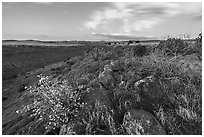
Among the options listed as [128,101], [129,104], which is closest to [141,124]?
[129,104]

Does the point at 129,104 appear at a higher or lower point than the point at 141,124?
higher

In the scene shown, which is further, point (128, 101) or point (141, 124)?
point (128, 101)

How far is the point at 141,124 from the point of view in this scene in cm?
606

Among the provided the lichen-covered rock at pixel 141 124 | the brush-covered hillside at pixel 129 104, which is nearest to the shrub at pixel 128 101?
the brush-covered hillside at pixel 129 104

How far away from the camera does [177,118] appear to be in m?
6.51

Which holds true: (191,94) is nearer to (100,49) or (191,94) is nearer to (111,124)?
(111,124)

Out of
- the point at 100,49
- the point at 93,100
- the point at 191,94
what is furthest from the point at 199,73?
the point at 100,49

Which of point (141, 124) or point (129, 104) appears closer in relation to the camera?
point (141, 124)

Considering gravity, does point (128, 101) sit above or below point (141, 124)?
above

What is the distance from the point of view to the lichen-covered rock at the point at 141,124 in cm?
595

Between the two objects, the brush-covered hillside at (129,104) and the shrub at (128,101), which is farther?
the shrub at (128,101)

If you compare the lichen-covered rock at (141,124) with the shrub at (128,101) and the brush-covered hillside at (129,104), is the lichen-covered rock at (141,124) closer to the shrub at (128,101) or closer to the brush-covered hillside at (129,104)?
the brush-covered hillside at (129,104)

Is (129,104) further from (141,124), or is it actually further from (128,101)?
(141,124)

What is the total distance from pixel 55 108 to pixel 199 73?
16.4ft
